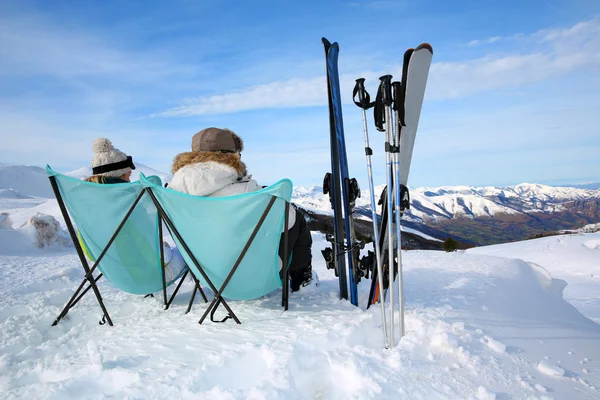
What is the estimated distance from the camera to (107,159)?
3682 millimetres

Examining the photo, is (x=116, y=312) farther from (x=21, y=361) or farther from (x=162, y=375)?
(x=162, y=375)

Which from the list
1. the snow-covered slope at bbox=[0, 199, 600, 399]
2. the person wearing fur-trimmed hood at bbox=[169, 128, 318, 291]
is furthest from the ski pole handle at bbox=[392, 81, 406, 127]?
the snow-covered slope at bbox=[0, 199, 600, 399]

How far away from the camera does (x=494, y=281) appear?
436 cm

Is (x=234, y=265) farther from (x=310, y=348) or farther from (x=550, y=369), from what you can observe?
(x=550, y=369)

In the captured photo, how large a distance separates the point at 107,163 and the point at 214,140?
1186 millimetres

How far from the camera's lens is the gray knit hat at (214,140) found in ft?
10.8

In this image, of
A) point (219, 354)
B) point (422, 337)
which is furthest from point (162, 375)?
point (422, 337)

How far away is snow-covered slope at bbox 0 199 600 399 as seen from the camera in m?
2.01

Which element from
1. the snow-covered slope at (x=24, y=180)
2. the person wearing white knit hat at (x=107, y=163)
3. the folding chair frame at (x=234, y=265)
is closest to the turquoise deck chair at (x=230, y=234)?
the folding chair frame at (x=234, y=265)

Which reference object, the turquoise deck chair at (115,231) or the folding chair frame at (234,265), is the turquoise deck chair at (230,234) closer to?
the folding chair frame at (234,265)

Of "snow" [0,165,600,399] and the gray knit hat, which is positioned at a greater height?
the gray knit hat

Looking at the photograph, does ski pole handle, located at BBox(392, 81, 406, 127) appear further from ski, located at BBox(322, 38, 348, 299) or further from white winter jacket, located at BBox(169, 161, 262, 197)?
white winter jacket, located at BBox(169, 161, 262, 197)

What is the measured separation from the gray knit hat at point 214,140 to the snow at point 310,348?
1.42 meters

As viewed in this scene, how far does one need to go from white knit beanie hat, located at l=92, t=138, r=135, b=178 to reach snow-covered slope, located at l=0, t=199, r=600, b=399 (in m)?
1.33
